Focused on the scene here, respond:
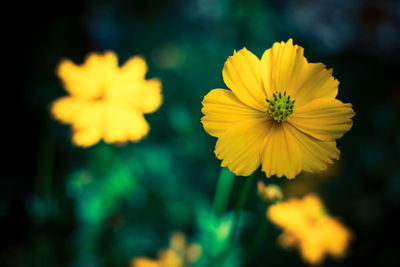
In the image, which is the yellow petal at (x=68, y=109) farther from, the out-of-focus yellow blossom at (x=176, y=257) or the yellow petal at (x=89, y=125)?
the out-of-focus yellow blossom at (x=176, y=257)

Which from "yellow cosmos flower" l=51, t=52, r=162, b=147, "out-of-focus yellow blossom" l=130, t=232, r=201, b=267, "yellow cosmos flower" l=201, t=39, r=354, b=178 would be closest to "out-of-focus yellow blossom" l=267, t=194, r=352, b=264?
"out-of-focus yellow blossom" l=130, t=232, r=201, b=267

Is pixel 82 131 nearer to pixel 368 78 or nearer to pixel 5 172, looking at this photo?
pixel 5 172

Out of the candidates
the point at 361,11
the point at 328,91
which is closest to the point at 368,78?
the point at 361,11

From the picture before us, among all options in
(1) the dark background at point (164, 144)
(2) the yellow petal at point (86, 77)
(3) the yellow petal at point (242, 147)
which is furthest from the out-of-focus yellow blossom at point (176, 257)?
(3) the yellow petal at point (242, 147)

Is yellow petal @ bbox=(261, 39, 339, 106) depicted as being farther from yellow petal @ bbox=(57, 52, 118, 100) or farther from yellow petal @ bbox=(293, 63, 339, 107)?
yellow petal @ bbox=(57, 52, 118, 100)

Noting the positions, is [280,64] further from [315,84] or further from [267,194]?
[267,194]
